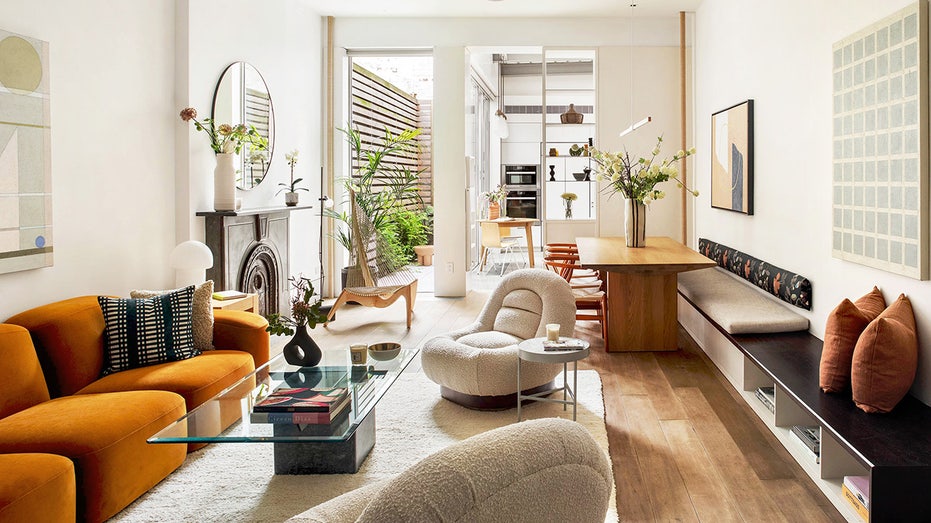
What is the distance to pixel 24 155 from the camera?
3648 mm

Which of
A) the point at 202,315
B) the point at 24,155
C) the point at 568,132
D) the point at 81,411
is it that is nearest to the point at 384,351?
the point at 202,315

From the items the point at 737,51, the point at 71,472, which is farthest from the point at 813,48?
the point at 71,472

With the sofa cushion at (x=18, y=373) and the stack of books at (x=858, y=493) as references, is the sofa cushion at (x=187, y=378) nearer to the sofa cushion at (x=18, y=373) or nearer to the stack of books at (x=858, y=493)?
the sofa cushion at (x=18, y=373)

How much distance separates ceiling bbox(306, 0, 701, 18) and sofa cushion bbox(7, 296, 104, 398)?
4.87 m

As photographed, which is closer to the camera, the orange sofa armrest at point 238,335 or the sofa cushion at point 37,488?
the sofa cushion at point 37,488

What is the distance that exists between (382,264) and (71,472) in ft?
14.9

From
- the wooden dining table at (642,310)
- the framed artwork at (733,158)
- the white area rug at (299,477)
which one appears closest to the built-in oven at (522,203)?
A: the framed artwork at (733,158)

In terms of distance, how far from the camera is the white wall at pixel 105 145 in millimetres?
3891

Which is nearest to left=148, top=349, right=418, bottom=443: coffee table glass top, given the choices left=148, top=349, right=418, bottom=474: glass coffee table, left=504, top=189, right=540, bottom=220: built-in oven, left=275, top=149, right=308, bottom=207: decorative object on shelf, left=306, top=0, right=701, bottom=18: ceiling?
left=148, top=349, right=418, bottom=474: glass coffee table

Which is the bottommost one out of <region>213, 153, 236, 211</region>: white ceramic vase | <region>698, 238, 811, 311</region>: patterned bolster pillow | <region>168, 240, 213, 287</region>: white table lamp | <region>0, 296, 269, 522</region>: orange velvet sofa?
<region>0, 296, 269, 522</region>: orange velvet sofa

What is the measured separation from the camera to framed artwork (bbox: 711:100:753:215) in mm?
5727

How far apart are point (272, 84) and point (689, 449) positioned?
484cm

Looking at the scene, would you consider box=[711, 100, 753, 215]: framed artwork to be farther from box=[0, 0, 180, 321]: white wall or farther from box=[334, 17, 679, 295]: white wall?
box=[0, 0, 180, 321]: white wall

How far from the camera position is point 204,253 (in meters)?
4.74
